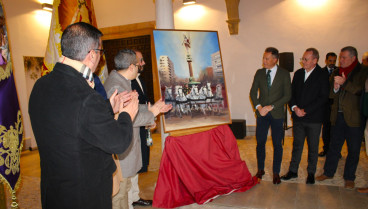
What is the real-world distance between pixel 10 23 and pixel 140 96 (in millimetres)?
4616

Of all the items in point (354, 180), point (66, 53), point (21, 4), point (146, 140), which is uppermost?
point (21, 4)

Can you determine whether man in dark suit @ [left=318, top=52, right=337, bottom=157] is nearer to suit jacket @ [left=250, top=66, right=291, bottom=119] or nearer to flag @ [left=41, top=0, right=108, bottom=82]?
suit jacket @ [left=250, top=66, right=291, bottom=119]

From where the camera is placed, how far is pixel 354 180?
335cm

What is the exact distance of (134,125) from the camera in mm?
2160

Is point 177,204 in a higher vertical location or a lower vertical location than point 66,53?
lower

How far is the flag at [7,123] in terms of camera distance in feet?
5.43

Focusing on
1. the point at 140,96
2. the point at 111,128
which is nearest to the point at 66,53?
the point at 111,128

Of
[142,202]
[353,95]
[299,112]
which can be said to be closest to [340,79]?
[353,95]

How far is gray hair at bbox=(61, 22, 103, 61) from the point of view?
128 centimetres

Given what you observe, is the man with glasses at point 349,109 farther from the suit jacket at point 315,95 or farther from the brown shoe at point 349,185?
the suit jacket at point 315,95

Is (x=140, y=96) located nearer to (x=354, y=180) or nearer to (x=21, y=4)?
(x=354, y=180)

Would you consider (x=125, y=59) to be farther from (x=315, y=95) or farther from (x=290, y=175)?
(x=290, y=175)

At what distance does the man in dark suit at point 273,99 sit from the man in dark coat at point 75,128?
234 cm

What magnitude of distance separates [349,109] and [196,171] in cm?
195
